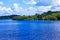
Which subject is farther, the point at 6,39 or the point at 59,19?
the point at 59,19

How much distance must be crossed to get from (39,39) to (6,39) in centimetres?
340

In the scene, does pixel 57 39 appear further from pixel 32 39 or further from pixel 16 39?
pixel 16 39

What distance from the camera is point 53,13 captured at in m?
52.8

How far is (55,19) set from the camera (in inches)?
2315

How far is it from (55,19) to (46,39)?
1703 inches

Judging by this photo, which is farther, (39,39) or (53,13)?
(53,13)

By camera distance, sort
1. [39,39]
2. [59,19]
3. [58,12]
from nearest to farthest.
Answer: [39,39] → [58,12] → [59,19]

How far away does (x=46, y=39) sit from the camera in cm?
1630

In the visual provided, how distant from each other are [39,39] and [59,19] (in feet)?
143

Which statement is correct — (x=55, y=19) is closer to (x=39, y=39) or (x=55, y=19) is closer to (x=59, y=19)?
(x=59, y=19)

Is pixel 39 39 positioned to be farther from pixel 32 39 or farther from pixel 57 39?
pixel 57 39

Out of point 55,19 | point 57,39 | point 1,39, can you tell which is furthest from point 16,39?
point 55,19

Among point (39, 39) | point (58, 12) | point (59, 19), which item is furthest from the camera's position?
point (59, 19)

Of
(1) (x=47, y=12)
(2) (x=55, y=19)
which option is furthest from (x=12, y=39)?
(2) (x=55, y=19)
